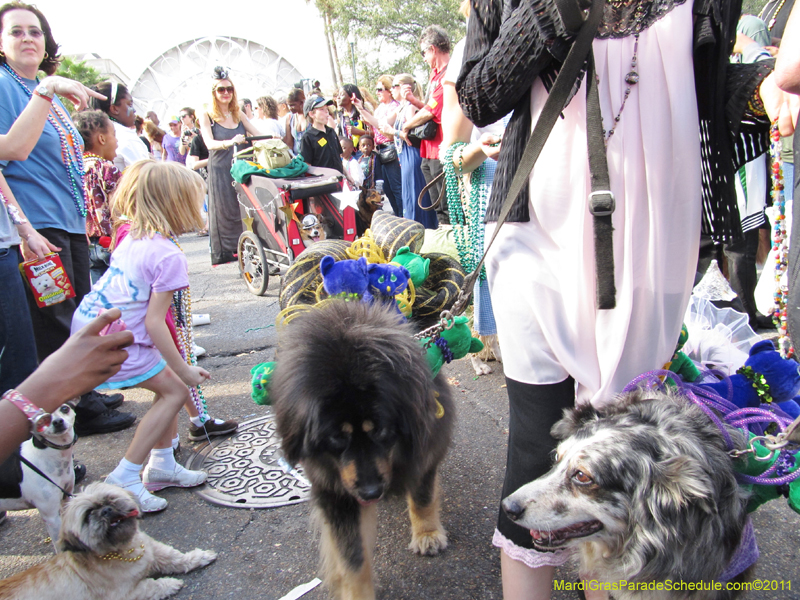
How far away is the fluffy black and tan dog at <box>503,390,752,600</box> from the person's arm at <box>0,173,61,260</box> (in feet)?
8.92

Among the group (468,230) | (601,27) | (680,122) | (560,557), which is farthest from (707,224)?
(468,230)

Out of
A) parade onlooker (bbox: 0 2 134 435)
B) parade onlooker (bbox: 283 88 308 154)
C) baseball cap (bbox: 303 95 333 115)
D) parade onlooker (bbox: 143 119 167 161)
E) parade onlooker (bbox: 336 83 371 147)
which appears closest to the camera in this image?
parade onlooker (bbox: 0 2 134 435)

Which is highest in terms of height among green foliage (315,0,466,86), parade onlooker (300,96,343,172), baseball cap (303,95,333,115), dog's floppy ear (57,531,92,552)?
green foliage (315,0,466,86)

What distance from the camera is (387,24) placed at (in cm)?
2917

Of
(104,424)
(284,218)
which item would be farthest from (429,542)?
(284,218)

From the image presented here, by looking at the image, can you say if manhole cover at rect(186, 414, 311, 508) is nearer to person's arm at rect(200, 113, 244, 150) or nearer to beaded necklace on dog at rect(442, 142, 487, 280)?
beaded necklace on dog at rect(442, 142, 487, 280)

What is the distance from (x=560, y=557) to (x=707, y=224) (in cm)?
106

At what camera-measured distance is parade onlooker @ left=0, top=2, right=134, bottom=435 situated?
9.09ft

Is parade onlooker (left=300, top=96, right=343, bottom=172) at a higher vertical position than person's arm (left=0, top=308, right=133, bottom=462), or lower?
higher

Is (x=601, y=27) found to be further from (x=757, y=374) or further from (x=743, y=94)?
(x=757, y=374)

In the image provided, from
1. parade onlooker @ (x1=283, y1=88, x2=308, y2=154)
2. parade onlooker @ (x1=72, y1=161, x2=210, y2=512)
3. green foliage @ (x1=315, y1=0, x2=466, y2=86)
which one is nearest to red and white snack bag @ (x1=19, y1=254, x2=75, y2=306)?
parade onlooker @ (x1=72, y1=161, x2=210, y2=512)

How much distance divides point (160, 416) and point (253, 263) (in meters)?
4.17

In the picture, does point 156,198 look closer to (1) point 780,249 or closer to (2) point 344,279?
(2) point 344,279

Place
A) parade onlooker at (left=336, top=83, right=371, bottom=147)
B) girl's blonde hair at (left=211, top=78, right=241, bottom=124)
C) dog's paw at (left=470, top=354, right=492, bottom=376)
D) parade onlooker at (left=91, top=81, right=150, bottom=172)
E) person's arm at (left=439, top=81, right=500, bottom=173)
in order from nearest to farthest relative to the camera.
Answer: person's arm at (left=439, top=81, right=500, bottom=173), dog's paw at (left=470, top=354, right=492, bottom=376), parade onlooker at (left=91, top=81, right=150, bottom=172), girl's blonde hair at (left=211, top=78, right=241, bottom=124), parade onlooker at (left=336, top=83, right=371, bottom=147)
